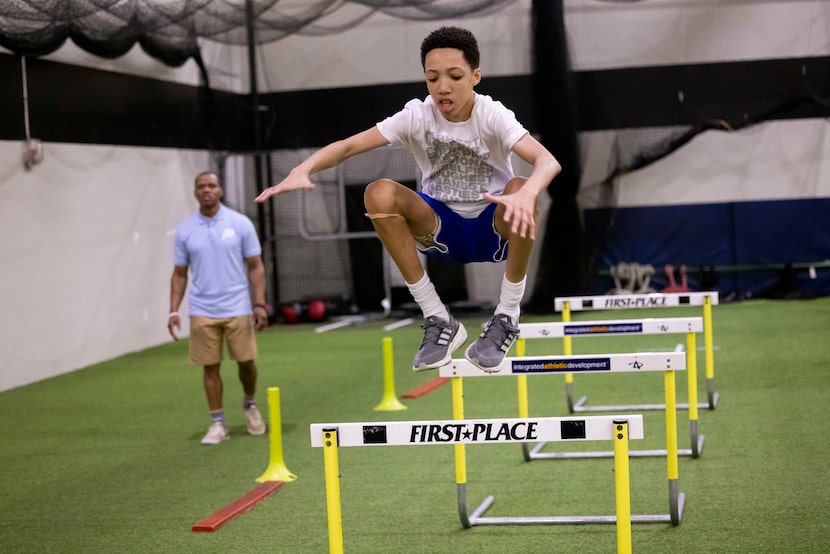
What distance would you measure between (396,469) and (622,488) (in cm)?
308

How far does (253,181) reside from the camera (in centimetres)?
1719

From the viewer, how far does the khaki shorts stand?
834 centimetres

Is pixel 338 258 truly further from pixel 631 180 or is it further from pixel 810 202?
pixel 810 202

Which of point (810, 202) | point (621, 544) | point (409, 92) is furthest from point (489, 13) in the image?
point (621, 544)

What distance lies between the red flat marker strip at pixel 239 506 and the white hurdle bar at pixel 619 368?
1.43m

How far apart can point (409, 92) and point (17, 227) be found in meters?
6.96

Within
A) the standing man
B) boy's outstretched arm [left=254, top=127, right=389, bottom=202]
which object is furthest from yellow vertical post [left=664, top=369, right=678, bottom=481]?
the standing man

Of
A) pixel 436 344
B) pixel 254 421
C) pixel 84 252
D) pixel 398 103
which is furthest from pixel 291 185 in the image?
pixel 398 103

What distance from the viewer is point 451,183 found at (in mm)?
4383

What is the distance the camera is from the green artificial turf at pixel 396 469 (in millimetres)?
5715

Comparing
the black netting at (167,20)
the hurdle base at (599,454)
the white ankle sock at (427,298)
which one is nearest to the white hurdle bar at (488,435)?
the white ankle sock at (427,298)

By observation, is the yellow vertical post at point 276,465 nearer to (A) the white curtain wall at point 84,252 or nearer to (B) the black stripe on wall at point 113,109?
(A) the white curtain wall at point 84,252

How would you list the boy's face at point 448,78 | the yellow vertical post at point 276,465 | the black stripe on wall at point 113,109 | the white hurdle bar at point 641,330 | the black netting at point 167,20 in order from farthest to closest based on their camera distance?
the black stripe on wall at point 113,109 < the black netting at point 167,20 < the yellow vertical post at point 276,465 < the white hurdle bar at point 641,330 < the boy's face at point 448,78

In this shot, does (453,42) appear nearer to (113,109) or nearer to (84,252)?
(84,252)
